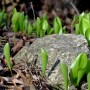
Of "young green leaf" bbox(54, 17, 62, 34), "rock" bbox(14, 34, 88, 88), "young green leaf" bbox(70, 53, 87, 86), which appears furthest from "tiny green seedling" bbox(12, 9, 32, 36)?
"young green leaf" bbox(70, 53, 87, 86)

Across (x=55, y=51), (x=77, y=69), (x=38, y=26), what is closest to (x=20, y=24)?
(x=38, y=26)

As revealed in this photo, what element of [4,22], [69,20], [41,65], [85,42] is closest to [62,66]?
[41,65]

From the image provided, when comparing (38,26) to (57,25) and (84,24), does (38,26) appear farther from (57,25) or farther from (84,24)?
(84,24)

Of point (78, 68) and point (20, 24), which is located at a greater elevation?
point (20, 24)

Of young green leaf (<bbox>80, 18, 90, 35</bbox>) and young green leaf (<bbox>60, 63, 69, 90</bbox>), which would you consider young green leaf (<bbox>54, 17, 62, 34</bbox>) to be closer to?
young green leaf (<bbox>80, 18, 90, 35</bbox>)

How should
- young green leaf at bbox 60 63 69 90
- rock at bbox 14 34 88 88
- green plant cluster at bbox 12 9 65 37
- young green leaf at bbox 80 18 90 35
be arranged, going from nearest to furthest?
young green leaf at bbox 60 63 69 90
rock at bbox 14 34 88 88
young green leaf at bbox 80 18 90 35
green plant cluster at bbox 12 9 65 37

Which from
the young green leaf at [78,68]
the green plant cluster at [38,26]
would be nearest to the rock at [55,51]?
the young green leaf at [78,68]

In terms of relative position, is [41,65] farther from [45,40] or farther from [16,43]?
[16,43]

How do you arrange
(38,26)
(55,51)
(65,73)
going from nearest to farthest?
(65,73), (55,51), (38,26)

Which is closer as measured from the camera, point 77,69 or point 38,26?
point 77,69
